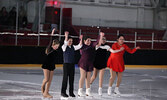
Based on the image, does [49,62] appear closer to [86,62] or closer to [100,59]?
[86,62]

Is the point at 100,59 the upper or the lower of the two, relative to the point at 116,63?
upper

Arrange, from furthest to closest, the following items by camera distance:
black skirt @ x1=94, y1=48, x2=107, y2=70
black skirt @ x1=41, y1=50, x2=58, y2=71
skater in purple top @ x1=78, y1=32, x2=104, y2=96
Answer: black skirt @ x1=94, y1=48, x2=107, y2=70, skater in purple top @ x1=78, y1=32, x2=104, y2=96, black skirt @ x1=41, y1=50, x2=58, y2=71

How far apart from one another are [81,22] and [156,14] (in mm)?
9440

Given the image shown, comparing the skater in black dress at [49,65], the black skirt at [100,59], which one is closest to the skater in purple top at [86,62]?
the black skirt at [100,59]

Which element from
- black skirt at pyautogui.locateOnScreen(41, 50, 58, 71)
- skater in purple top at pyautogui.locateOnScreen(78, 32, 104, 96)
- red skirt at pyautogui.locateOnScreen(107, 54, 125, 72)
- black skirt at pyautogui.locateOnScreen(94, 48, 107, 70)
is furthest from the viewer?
red skirt at pyautogui.locateOnScreen(107, 54, 125, 72)

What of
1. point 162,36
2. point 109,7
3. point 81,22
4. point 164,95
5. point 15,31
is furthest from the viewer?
point 109,7

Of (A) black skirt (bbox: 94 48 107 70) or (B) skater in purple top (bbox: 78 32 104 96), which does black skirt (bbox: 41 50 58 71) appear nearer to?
(B) skater in purple top (bbox: 78 32 104 96)

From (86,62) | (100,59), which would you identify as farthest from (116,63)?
(86,62)

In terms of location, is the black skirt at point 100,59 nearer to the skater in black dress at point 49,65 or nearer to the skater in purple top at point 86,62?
the skater in purple top at point 86,62

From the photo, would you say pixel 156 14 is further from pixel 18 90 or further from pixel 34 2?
pixel 18 90

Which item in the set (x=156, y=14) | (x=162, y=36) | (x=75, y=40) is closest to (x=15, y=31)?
(x=75, y=40)

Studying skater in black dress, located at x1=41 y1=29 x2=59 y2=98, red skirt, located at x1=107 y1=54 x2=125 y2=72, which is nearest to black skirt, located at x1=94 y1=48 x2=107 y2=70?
red skirt, located at x1=107 y1=54 x2=125 y2=72

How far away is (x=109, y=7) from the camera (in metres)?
26.7

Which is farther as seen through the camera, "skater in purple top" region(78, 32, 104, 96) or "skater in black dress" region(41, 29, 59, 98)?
"skater in purple top" region(78, 32, 104, 96)
